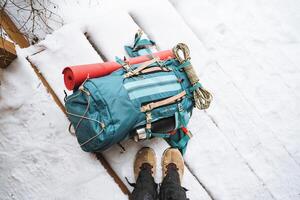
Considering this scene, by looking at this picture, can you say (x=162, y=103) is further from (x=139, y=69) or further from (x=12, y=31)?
(x=12, y=31)

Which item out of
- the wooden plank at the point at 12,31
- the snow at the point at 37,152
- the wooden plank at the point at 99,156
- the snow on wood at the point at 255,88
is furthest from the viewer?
the snow on wood at the point at 255,88

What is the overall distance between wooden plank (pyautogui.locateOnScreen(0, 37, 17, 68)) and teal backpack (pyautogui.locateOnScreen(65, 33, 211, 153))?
547mm

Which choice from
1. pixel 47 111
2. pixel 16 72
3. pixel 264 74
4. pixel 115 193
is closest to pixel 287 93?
pixel 264 74

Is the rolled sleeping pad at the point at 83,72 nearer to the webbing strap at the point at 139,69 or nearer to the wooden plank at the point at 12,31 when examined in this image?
the webbing strap at the point at 139,69

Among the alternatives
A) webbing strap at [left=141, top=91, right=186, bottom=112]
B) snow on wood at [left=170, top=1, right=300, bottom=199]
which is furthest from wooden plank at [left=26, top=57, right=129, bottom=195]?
snow on wood at [left=170, top=1, right=300, bottom=199]

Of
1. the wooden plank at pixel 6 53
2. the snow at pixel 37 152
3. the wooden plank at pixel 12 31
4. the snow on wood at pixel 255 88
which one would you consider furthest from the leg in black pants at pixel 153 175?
the wooden plank at pixel 12 31

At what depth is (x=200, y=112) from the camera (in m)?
2.38

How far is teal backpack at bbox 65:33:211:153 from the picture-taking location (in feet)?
5.45

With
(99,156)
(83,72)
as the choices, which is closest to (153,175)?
(99,156)

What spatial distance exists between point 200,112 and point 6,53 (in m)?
1.52

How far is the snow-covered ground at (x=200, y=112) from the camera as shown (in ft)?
6.40

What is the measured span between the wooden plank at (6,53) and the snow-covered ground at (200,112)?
0.07 meters

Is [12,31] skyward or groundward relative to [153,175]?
skyward

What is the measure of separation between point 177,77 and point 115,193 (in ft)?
3.01
